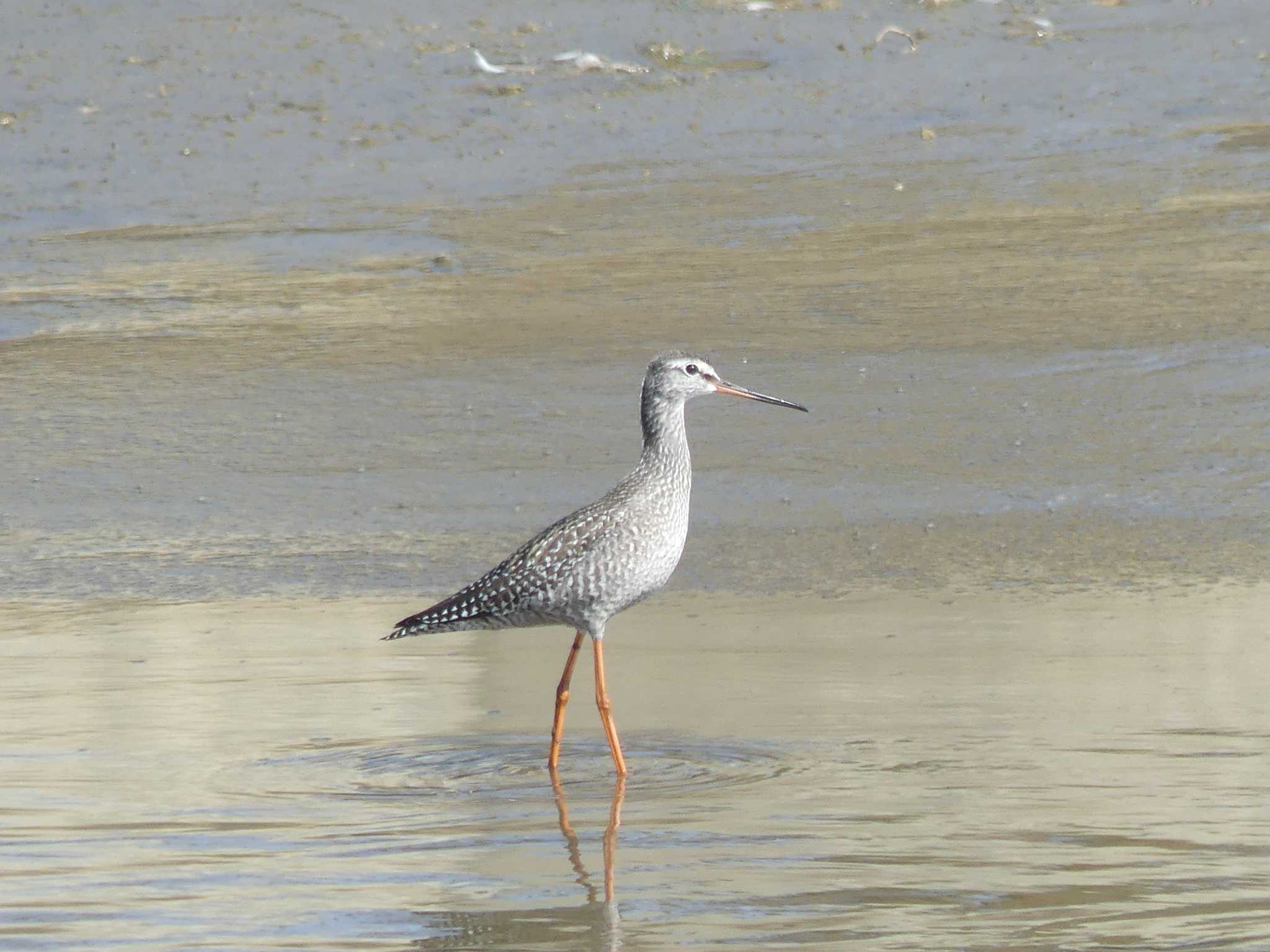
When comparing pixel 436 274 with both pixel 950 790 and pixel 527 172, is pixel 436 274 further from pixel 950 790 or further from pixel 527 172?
pixel 950 790

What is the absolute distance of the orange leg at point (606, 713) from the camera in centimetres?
601

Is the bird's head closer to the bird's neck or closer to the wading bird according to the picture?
the bird's neck

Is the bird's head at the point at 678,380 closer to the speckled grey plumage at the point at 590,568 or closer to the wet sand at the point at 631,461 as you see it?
the speckled grey plumage at the point at 590,568

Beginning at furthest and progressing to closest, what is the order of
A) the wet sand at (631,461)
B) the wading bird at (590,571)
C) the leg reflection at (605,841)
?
the wading bird at (590,571)
the wet sand at (631,461)
the leg reflection at (605,841)

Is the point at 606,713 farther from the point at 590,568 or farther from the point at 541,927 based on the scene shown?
the point at 541,927

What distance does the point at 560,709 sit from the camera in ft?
20.4

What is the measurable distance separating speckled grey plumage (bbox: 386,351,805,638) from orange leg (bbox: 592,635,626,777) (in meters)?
0.08

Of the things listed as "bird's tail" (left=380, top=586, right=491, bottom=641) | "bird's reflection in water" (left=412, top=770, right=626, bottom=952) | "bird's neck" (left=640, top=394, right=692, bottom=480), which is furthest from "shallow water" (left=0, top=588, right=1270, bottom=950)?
"bird's neck" (left=640, top=394, right=692, bottom=480)

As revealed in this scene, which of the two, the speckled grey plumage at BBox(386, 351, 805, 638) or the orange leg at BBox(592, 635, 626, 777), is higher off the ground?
the speckled grey plumage at BBox(386, 351, 805, 638)

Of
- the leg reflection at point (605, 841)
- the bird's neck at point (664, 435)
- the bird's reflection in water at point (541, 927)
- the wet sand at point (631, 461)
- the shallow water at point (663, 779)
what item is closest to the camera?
the bird's reflection in water at point (541, 927)

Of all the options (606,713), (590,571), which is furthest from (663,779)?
(590,571)

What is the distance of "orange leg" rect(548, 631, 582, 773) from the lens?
6133 millimetres

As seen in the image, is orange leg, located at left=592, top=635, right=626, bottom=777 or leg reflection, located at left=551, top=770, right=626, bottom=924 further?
orange leg, located at left=592, top=635, right=626, bottom=777

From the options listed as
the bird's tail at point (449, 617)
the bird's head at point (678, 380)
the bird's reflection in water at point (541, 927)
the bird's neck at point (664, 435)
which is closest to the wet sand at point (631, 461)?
the bird's reflection in water at point (541, 927)
